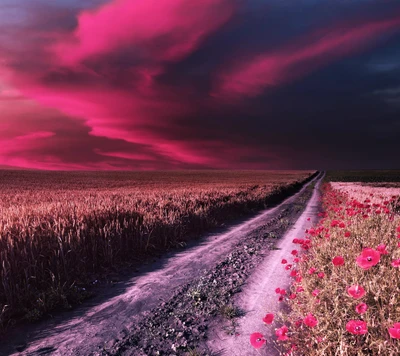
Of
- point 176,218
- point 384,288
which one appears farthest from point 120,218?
point 384,288

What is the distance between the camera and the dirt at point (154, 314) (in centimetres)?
445

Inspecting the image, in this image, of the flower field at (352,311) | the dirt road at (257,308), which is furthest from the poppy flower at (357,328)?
the dirt road at (257,308)

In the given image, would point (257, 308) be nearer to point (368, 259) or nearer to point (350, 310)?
point (350, 310)

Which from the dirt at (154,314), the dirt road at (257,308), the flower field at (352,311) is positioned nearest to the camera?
the flower field at (352,311)

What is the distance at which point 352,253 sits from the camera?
5.41 metres

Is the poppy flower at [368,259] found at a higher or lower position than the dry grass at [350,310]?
higher

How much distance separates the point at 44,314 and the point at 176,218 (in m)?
6.99

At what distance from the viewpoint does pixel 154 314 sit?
17.7 ft

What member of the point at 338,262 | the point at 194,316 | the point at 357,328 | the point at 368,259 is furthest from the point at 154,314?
the point at 368,259

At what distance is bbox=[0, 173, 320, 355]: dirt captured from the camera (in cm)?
445

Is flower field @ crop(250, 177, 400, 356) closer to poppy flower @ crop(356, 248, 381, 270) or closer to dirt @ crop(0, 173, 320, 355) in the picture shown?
poppy flower @ crop(356, 248, 381, 270)

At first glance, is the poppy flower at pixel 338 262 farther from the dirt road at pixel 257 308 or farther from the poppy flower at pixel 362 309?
the dirt road at pixel 257 308

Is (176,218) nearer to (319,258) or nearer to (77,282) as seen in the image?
(77,282)

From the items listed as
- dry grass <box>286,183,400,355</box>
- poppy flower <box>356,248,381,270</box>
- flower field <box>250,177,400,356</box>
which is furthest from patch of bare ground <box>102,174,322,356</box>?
poppy flower <box>356,248,381,270</box>
